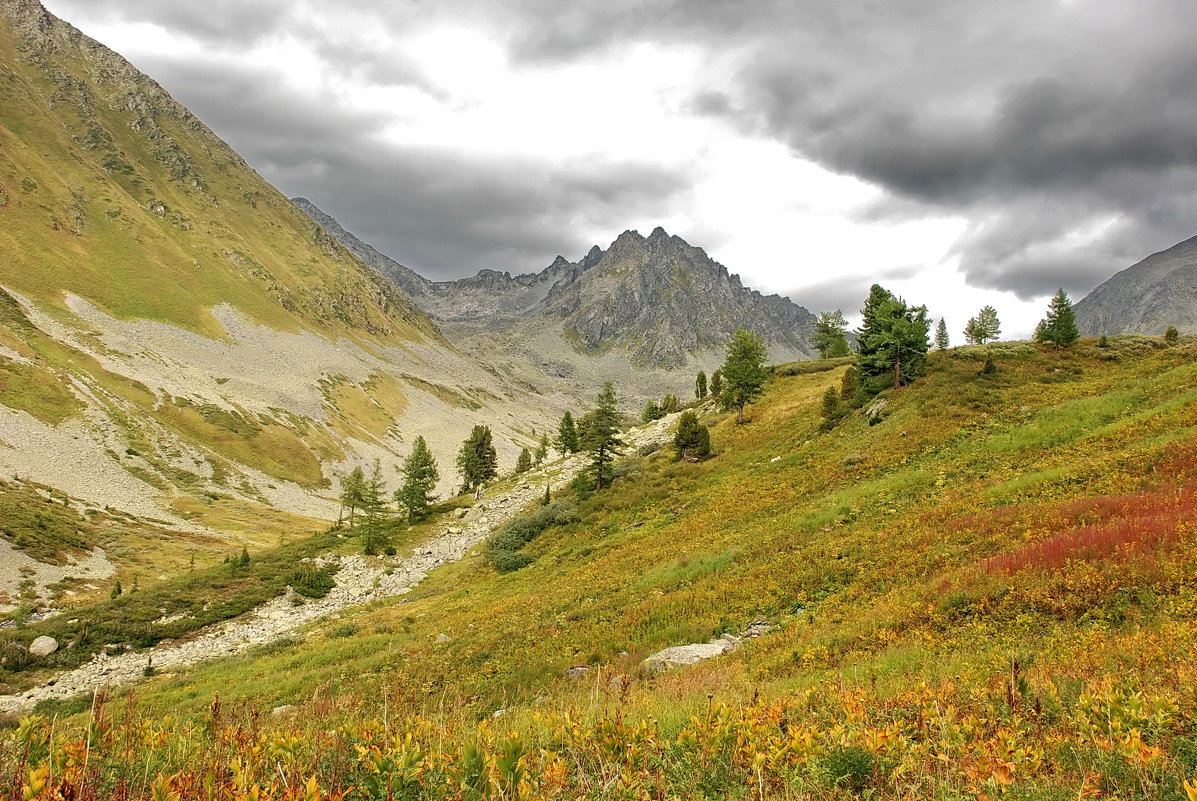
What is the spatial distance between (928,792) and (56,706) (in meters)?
26.6

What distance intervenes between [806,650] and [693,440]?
32752 millimetres

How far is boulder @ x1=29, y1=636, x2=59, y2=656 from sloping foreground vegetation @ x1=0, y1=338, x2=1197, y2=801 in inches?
343

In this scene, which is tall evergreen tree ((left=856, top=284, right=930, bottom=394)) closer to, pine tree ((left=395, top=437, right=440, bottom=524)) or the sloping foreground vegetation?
the sloping foreground vegetation

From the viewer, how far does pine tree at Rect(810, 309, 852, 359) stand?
8150 cm

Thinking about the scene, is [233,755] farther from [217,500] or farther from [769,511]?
[217,500]

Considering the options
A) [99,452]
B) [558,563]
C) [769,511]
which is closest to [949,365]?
[769,511]

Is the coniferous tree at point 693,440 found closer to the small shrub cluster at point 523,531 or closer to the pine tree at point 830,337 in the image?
the small shrub cluster at point 523,531

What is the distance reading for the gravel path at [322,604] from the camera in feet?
74.4

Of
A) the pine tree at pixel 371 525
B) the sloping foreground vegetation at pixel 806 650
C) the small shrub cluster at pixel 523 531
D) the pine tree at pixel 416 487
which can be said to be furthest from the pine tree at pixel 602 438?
the pine tree at pixel 416 487

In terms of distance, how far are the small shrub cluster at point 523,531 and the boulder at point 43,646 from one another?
20422mm

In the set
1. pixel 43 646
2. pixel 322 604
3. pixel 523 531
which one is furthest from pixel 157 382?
pixel 523 531

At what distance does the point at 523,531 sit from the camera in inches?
1508

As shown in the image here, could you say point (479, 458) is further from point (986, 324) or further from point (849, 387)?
point (986, 324)

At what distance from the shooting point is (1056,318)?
175ft
